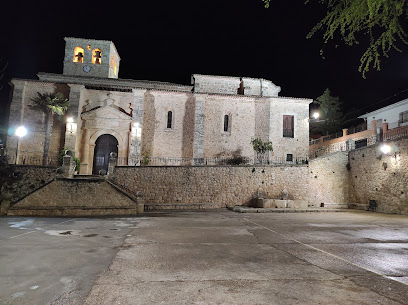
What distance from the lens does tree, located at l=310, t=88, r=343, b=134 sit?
108ft

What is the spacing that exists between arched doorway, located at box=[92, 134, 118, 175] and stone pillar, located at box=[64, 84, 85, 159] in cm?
143

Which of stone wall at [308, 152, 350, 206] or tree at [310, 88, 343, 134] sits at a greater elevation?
tree at [310, 88, 343, 134]

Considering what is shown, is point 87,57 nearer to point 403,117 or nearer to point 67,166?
point 67,166

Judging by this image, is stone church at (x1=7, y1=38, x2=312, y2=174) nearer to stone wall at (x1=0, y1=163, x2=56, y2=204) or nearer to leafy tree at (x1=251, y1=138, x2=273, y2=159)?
leafy tree at (x1=251, y1=138, x2=273, y2=159)

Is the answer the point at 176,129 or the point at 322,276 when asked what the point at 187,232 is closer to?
the point at 322,276

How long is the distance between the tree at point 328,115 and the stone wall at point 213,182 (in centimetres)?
1582

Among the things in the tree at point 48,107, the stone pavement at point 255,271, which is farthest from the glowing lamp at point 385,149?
the tree at point 48,107

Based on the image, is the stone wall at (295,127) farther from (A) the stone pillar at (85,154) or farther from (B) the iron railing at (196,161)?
(A) the stone pillar at (85,154)

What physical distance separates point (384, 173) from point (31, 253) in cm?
1909

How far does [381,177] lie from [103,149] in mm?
22030

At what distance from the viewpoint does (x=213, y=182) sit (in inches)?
746

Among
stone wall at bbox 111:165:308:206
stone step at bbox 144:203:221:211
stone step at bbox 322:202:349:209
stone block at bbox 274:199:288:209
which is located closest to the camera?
stone block at bbox 274:199:288:209

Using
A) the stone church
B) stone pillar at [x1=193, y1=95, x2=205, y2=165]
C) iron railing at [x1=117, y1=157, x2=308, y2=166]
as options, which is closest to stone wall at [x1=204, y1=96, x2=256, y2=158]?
the stone church

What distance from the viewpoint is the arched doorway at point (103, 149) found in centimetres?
2241
